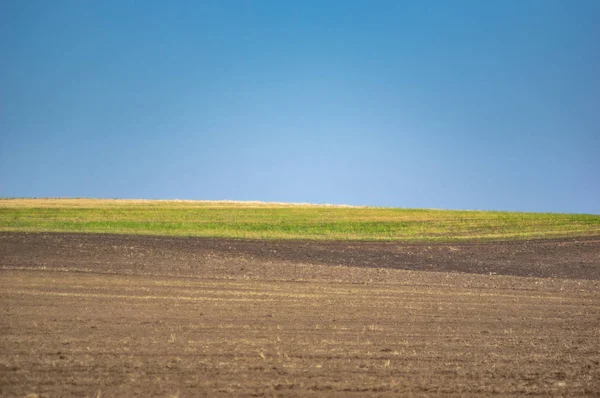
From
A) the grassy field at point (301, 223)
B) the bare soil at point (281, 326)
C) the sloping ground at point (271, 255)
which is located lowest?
the bare soil at point (281, 326)

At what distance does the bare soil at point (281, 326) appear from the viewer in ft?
31.2

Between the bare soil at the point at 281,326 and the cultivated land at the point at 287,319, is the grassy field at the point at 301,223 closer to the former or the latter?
the cultivated land at the point at 287,319

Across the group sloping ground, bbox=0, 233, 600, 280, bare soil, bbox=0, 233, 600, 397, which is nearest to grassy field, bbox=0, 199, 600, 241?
sloping ground, bbox=0, 233, 600, 280

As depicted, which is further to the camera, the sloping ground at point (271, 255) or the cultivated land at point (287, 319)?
the sloping ground at point (271, 255)

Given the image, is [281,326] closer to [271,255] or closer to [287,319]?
[287,319]

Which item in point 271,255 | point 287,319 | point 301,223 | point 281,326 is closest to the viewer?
point 281,326

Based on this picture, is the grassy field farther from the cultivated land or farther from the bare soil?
the bare soil

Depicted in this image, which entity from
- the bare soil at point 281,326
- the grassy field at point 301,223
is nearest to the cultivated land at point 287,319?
the bare soil at point 281,326

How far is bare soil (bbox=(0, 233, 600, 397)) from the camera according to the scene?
951 cm

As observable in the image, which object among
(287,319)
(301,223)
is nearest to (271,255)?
(301,223)

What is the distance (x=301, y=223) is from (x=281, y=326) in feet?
98.2

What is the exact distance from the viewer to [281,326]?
44.3 feet

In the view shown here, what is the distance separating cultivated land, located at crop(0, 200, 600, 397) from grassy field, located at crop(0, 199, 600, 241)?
203 inches

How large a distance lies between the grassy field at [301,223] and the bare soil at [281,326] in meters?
10.1
